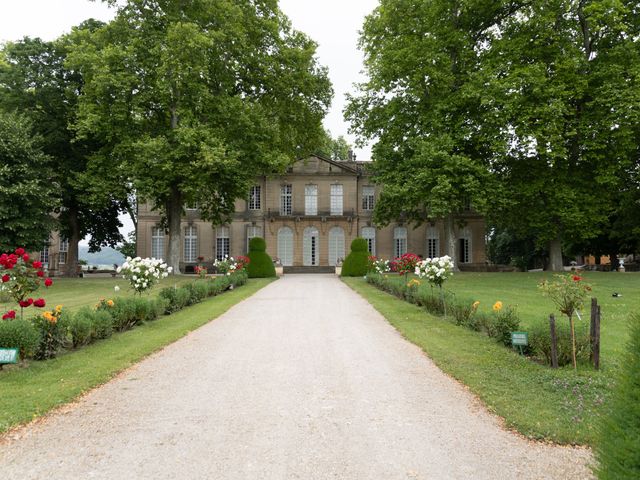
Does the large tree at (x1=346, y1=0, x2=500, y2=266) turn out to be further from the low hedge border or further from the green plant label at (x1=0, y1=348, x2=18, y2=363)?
the green plant label at (x1=0, y1=348, x2=18, y2=363)

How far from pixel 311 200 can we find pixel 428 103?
15.9 meters

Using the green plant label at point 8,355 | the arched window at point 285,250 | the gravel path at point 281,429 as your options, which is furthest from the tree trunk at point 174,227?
the green plant label at point 8,355

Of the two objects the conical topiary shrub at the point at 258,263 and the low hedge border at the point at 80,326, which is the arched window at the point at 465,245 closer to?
the conical topiary shrub at the point at 258,263

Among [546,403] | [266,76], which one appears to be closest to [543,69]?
[266,76]

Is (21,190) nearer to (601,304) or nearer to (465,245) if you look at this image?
(601,304)

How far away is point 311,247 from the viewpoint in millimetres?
40562

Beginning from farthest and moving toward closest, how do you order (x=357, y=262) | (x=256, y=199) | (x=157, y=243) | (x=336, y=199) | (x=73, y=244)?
(x=256, y=199), (x=336, y=199), (x=157, y=243), (x=73, y=244), (x=357, y=262)

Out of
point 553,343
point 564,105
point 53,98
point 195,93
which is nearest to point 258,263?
point 195,93

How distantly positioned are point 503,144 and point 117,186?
2026cm

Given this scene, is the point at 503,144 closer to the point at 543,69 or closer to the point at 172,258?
the point at 543,69

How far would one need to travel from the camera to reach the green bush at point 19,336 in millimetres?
6570

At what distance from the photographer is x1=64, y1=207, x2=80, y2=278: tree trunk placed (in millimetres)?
31016

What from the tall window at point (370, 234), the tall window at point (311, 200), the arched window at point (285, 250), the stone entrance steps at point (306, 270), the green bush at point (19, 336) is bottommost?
the stone entrance steps at point (306, 270)

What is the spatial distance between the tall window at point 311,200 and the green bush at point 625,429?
38794 mm
